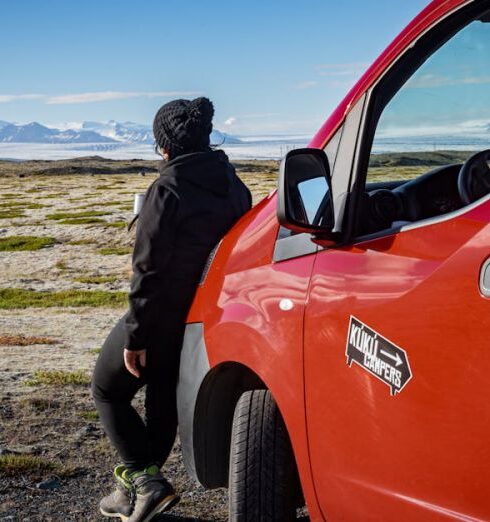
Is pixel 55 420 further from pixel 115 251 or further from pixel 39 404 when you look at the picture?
pixel 115 251

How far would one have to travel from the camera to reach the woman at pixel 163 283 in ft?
14.1

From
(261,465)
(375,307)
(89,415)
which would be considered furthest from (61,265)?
(375,307)

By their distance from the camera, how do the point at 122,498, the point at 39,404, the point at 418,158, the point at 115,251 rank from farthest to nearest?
the point at 115,251, the point at 39,404, the point at 122,498, the point at 418,158

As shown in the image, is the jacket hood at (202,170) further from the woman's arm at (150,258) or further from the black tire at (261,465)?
the black tire at (261,465)

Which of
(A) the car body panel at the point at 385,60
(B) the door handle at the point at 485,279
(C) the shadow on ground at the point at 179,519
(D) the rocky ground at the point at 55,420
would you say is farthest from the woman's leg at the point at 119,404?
(B) the door handle at the point at 485,279

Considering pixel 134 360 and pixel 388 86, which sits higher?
pixel 388 86

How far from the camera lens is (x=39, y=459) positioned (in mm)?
6047

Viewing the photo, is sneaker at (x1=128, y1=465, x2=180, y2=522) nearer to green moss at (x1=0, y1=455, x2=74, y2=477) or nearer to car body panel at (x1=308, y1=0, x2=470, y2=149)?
green moss at (x1=0, y1=455, x2=74, y2=477)

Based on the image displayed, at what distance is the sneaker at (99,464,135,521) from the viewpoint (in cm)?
494

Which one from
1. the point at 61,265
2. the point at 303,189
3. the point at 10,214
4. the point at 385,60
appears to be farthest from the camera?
the point at 10,214

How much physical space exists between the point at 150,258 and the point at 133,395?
3.14 feet

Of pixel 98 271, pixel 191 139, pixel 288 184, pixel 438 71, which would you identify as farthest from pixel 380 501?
pixel 98 271

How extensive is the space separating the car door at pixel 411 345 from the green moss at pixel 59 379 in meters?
5.81

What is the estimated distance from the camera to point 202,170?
4422mm
